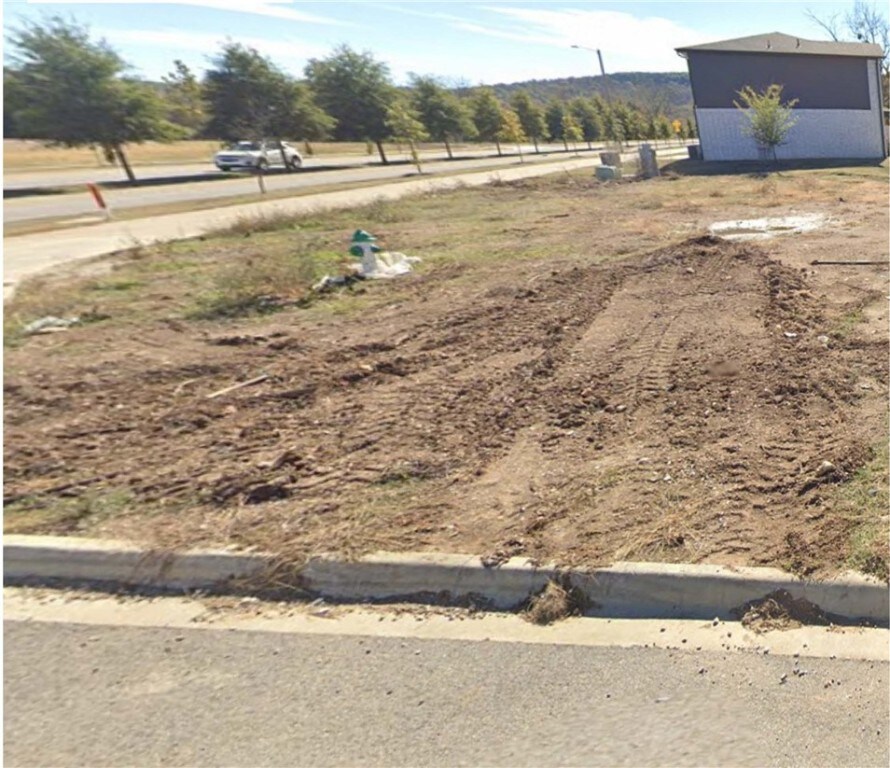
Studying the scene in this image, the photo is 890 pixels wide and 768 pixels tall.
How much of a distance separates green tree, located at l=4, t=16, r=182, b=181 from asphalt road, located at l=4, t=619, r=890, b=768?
34467 mm

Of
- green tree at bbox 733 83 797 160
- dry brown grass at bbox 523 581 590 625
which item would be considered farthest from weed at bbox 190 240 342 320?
green tree at bbox 733 83 797 160

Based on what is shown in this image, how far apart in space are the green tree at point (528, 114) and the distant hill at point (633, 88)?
32254mm

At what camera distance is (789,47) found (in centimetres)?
3164

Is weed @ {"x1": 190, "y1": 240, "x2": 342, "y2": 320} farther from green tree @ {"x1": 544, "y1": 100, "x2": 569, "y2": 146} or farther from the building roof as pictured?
green tree @ {"x1": 544, "y1": 100, "x2": 569, "y2": 146}

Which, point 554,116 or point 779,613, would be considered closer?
point 779,613

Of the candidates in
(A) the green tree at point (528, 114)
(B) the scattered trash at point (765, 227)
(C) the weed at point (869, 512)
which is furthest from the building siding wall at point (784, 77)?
(C) the weed at point (869, 512)

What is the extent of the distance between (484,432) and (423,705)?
7.13 ft

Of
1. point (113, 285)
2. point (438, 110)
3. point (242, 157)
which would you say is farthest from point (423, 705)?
point (438, 110)

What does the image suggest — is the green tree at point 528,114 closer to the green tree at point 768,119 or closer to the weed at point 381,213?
the green tree at point 768,119

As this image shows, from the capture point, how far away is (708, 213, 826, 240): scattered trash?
1093cm

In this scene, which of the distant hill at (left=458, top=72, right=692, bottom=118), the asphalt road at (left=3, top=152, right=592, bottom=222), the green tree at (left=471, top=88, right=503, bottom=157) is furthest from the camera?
the distant hill at (left=458, top=72, right=692, bottom=118)

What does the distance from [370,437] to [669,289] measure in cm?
497

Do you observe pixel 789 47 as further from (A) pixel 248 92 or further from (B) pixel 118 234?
(B) pixel 118 234

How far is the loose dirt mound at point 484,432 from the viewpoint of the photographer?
3.05 metres
